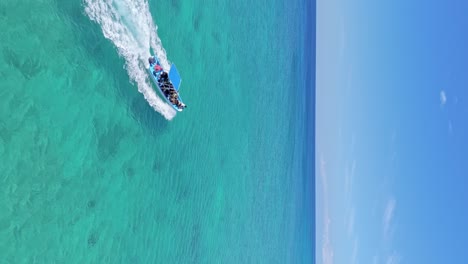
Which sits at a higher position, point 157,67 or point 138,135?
point 157,67

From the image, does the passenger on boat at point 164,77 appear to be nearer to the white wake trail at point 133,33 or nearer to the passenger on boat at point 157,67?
the passenger on boat at point 157,67

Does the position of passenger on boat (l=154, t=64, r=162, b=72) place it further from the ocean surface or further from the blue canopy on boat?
the blue canopy on boat

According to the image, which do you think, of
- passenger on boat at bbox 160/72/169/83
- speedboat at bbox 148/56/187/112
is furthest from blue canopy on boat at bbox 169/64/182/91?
passenger on boat at bbox 160/72/169/83

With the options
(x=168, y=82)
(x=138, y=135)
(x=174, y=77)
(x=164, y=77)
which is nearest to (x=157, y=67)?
(x=164, y=77)

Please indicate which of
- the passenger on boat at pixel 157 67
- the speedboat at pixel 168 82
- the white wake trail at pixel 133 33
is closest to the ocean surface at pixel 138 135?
the white wake trail at pixel 133 33

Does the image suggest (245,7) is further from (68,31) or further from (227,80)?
(68,31)

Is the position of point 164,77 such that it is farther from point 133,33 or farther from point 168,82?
point 133,33

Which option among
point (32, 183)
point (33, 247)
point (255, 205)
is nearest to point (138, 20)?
point (32, 183)

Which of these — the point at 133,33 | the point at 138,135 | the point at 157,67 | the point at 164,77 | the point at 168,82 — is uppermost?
the point at 133,33
